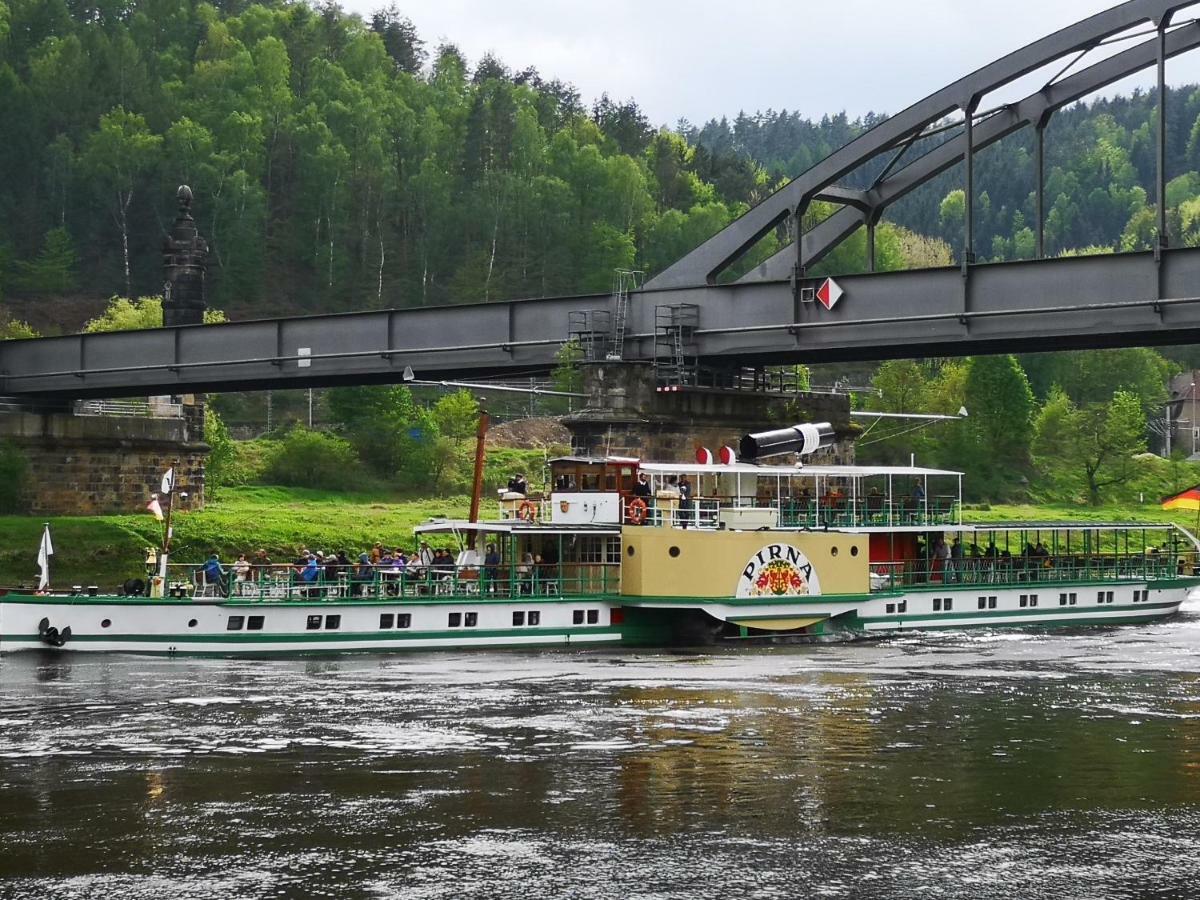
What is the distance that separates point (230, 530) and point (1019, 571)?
3385 centimetres

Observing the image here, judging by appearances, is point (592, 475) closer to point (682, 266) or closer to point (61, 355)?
point (682, 266)

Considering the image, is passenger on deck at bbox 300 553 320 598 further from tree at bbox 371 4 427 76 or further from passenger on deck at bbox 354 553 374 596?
tree at bbox 371 4 427 76

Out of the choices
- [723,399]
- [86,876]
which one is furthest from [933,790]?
[723,399]

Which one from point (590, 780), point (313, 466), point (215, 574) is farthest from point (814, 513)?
point (313, 466)

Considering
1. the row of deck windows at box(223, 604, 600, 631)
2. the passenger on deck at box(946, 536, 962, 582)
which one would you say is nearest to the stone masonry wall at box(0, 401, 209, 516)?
the row of deck windows at box(223, 604, 600, 631)

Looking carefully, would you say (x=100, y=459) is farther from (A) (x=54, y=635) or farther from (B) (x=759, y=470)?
(B) (x=759, y=470)

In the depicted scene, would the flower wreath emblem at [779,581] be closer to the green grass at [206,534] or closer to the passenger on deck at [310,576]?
the passenger on deck at [310,576]

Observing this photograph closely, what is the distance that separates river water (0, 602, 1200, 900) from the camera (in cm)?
2302

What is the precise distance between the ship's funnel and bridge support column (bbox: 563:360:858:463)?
756 cm

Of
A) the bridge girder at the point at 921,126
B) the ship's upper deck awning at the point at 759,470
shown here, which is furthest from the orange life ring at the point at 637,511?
the bridge girder at the point at 921,126

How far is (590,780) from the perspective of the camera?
28.7m

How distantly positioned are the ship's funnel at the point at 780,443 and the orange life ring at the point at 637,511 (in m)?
5.30

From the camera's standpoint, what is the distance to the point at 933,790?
2819 centimetres

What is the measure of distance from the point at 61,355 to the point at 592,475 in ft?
116
